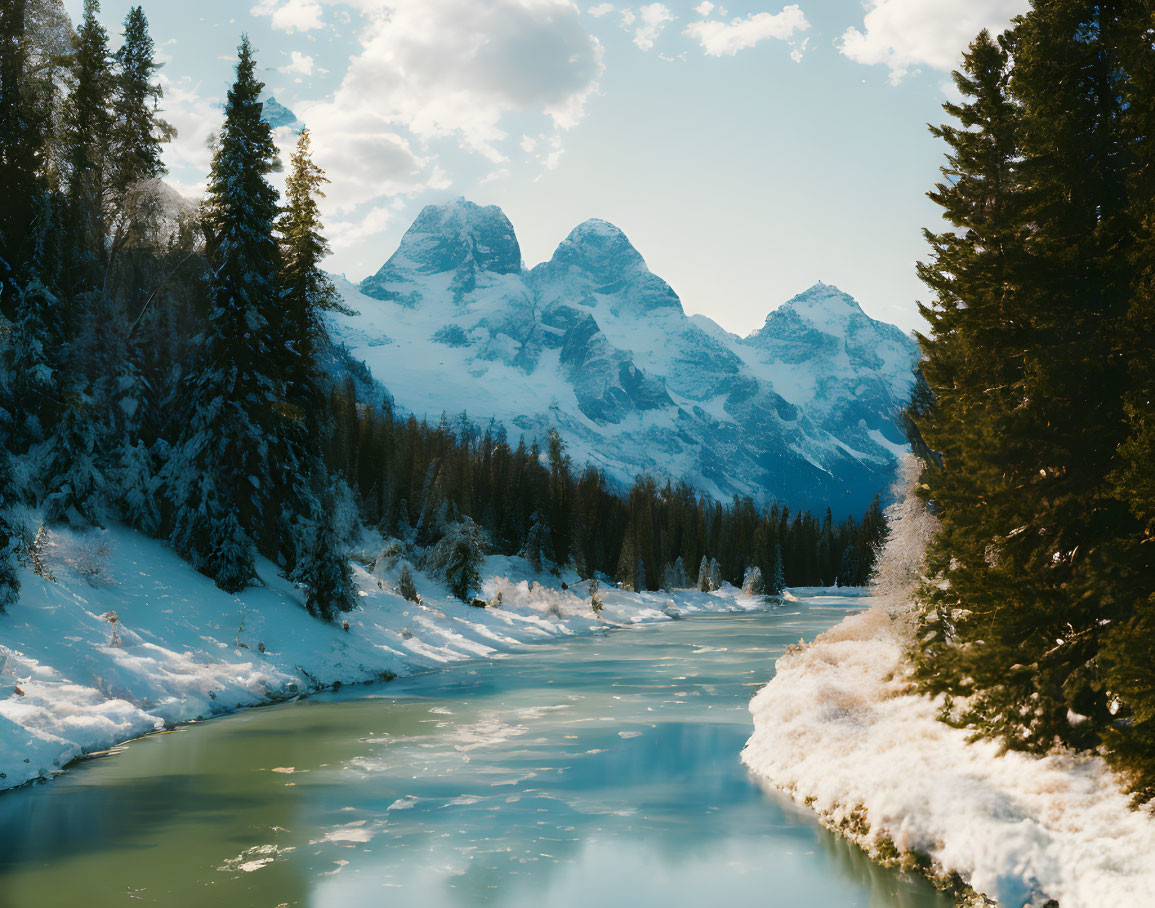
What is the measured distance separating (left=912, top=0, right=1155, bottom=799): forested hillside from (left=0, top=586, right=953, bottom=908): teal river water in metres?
3.76

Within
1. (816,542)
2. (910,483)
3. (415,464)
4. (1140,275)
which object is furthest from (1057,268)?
(816,542)

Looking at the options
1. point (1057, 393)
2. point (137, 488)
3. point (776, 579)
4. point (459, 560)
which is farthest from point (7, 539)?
point (776, 579)

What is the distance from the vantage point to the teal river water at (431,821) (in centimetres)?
1269

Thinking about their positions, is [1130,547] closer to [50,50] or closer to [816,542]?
[50,50]

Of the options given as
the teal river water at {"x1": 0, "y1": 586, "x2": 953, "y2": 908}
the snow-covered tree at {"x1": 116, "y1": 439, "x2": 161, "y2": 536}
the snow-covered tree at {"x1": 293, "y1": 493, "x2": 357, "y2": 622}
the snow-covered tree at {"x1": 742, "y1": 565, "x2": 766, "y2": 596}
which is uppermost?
the snow-covered tree at {"x1": 116, "y1": 439, "x2": 161, "y2": 536}

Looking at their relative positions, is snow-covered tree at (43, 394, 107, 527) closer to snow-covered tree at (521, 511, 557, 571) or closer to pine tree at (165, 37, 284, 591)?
pine tree at (165, 37, 284, 591)

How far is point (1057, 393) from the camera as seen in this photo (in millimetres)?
12750

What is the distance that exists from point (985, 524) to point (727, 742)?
43.6 ft

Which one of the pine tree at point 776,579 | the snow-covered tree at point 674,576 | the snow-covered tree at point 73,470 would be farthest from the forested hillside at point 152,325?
the pine tree at point 776,579

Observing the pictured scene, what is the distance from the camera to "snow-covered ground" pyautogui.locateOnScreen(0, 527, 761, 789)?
2044 cm

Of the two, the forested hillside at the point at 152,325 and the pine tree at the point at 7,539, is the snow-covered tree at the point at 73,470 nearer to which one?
→ the forested hillside at the point at 152,325

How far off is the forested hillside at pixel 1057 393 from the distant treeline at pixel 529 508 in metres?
37.9

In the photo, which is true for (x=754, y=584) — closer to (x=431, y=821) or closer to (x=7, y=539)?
(x=7, y=539)

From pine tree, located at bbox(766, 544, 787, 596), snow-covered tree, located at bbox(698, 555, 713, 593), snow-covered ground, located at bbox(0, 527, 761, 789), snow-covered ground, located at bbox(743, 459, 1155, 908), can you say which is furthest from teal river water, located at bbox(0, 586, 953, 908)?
pine tree, located at bbox(766, 544, 787, 596)
